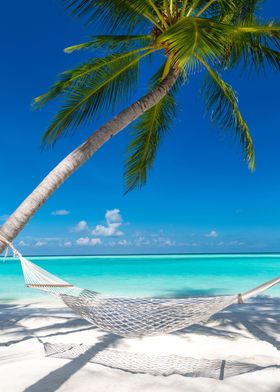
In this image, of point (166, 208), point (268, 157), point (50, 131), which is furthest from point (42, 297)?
point (166, 208)

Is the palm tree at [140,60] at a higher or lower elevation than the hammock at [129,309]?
higher

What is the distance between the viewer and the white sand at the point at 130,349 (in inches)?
72.1

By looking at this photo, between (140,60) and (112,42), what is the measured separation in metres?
0.31

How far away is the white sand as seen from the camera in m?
1.83

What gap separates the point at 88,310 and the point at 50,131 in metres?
1.83

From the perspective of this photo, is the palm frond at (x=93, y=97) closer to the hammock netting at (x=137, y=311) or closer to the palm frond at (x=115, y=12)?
the palm frond at (x=115, y=12)

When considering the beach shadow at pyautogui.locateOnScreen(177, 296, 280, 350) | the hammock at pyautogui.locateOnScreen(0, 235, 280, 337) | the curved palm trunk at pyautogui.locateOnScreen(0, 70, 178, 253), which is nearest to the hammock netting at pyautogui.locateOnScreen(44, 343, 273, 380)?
the hammock at pyautogui.locateOnScreen(0, 235, 280, 337)

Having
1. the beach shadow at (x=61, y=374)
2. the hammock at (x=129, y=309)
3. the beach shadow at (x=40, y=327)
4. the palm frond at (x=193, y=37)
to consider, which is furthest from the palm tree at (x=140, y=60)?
the beach shadow at (x=40, y=327)

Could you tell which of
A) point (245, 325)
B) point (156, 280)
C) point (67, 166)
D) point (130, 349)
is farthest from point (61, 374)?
point (156, 280)

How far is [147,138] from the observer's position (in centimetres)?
407

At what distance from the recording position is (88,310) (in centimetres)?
194

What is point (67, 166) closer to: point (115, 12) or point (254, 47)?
point (115, 12)

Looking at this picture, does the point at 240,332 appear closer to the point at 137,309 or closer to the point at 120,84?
the point at 137,309

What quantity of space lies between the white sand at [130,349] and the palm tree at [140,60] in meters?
0.90
